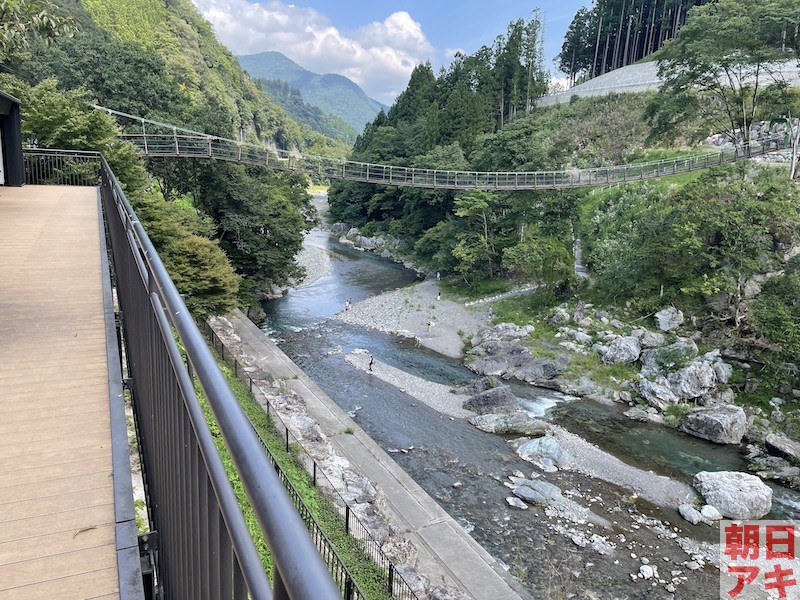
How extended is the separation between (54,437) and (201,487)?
1825 mm

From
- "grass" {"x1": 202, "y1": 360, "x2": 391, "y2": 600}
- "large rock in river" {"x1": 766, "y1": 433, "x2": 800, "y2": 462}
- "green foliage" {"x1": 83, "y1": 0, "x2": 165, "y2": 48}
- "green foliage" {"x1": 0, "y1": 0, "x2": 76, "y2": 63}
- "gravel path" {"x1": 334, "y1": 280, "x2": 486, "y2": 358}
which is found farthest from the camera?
"green foliage" {"x1": 83, "y1": 0, "x2": 165, "y2": 48}

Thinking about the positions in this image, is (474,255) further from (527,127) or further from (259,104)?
(259,104)

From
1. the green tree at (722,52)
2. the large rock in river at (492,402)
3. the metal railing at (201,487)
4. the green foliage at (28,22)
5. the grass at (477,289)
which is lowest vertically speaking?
the large rock in river at (492,402)

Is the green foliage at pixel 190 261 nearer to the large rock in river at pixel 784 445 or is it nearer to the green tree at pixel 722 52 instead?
the large rock in river at pixel 784 445

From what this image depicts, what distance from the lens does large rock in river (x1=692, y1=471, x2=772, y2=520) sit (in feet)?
33.7

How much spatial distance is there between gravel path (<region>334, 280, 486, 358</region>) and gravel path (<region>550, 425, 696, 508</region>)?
267 inches

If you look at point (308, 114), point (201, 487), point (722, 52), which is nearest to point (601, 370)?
point (722, 52)

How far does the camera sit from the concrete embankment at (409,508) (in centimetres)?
783

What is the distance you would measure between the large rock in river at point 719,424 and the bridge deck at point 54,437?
543 inches

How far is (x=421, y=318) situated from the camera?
22.3 m

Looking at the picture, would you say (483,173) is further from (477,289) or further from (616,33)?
(616,33)

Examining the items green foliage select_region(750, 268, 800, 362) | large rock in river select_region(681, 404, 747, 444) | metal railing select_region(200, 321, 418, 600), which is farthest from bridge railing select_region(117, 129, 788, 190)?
metal railing select_region(200, 321, 418, 600)

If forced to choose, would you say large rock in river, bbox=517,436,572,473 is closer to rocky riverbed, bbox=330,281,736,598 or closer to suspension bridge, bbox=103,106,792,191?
rocky riverbed, bbox=330,281,736,598

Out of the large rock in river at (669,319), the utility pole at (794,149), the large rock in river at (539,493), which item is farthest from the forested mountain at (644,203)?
the large rock in river at (539,493)
